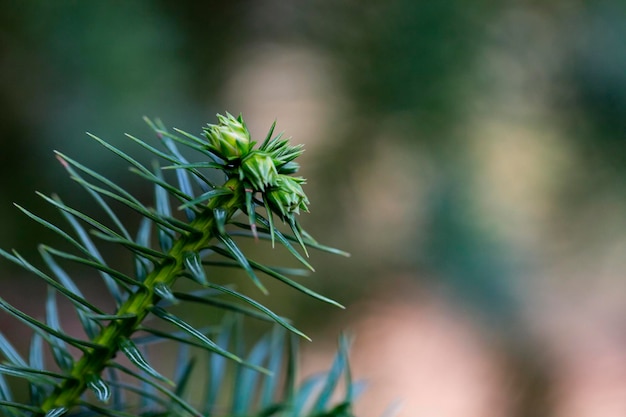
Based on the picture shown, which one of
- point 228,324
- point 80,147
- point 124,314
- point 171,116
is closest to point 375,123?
point 171,116

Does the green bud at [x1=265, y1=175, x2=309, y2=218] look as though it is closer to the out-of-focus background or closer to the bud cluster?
the bud cluster

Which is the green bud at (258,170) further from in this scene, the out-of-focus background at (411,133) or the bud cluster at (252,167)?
the out-of-focus background at (411,133)

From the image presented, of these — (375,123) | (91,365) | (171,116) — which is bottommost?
(91,365)

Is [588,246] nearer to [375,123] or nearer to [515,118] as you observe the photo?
[515,118]

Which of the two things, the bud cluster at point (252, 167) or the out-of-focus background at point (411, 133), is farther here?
the out-of-focus background at point (411, 133)

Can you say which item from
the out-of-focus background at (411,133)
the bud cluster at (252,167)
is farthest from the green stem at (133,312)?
the out-of-focus background at (411,133)

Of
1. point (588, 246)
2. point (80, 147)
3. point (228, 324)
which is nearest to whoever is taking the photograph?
point (228, 324)

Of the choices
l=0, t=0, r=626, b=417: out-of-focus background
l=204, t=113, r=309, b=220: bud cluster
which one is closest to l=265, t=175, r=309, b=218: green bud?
l=204, t=113, r=309, b=220: bud cluster

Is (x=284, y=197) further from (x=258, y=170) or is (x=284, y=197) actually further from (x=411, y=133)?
(x=411, y=133)
